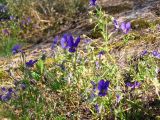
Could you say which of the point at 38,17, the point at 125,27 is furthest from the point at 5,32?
the point at 125,27

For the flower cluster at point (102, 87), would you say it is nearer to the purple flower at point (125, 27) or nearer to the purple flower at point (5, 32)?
the purple flower at point (125, 27)

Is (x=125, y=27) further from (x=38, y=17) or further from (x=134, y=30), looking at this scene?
(x=38, y=17)

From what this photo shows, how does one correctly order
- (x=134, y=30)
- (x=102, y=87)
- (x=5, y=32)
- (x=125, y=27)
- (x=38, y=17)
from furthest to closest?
(x=38, y=17)
(x=5, y=32)
(x=134, y=30)
(x=125, y=27)
(x=102, y=87)

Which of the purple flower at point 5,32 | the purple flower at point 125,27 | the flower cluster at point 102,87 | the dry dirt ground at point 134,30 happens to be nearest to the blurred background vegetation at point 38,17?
the purple flower at point 5,32

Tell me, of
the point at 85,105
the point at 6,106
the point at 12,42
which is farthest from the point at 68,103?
the point at 12,42

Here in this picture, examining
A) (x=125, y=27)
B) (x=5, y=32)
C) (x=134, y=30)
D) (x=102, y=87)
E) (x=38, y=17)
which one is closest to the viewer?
(x=102, y=87)

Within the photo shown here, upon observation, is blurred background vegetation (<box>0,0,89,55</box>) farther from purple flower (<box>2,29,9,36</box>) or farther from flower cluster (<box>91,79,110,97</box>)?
flower cluster (<box>91,79,110,97</box>)

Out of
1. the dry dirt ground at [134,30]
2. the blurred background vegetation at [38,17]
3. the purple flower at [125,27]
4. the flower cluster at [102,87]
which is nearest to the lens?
the flower cluster at [102,87]

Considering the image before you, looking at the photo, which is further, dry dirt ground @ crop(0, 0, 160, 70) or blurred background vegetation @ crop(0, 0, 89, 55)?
blurred background vegetation @ crop(0, 0, 89, 55)

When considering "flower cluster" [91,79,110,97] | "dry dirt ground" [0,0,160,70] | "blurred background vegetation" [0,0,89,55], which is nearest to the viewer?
"flower cluster" [91,79,110,97]

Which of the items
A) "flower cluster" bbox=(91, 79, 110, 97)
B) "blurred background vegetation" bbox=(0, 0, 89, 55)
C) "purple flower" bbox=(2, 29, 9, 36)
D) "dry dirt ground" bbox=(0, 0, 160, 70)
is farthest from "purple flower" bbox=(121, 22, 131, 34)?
"purple flower" bbox=(2, 29, 9, 36)

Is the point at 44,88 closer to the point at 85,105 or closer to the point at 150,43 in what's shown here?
the point at 85,105
